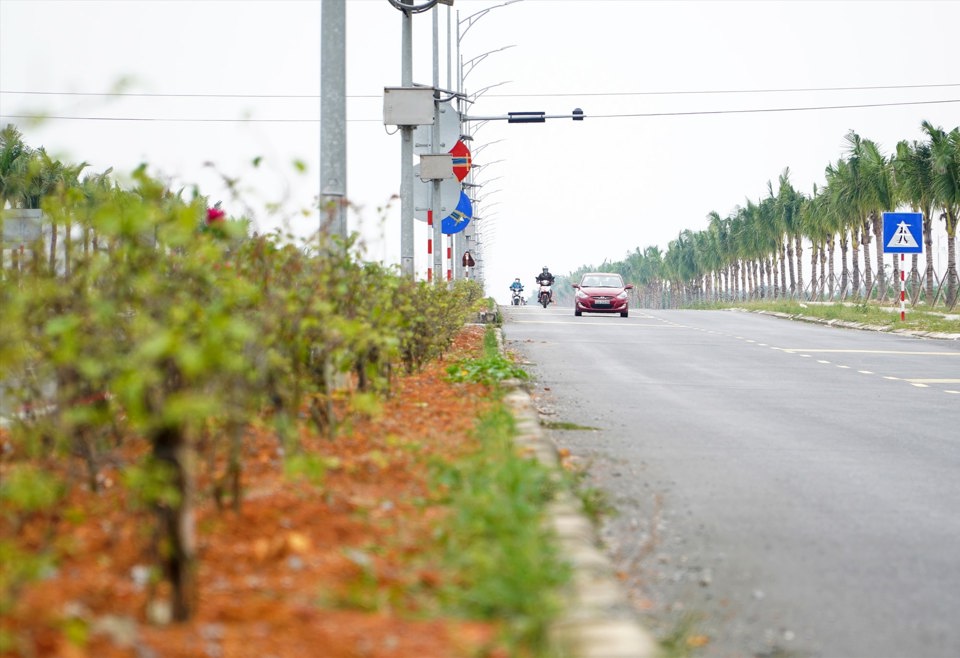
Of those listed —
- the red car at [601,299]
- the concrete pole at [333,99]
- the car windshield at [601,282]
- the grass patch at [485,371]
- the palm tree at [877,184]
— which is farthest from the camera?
the palm tree at [877,184]

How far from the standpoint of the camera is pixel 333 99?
10898mm

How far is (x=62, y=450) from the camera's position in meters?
5.21

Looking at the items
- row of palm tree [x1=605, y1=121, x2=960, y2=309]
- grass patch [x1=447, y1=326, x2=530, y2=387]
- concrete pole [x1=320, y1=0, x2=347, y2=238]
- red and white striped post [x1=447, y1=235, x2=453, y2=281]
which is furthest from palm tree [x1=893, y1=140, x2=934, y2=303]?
concrete pole [x1=320, y1=0, x2=347, y2=238]

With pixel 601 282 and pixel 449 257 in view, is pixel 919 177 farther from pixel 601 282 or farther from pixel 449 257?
pixel 449 257

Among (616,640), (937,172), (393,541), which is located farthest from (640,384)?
(937,172)

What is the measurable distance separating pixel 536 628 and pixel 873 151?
6551cm

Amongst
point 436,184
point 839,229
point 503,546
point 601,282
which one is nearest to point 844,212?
point 839,229

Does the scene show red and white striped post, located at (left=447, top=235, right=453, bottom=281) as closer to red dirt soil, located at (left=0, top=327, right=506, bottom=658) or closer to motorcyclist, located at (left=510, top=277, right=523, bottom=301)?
red dirt soil, located at (left=0, top=327, right=506, bottom=658)

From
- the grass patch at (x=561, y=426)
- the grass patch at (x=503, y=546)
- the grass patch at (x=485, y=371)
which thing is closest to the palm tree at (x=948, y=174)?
the grass patch at (x=485, y=371)

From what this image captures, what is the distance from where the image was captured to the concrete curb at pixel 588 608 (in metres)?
3.79

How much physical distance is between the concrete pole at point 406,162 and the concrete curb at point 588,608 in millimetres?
13588

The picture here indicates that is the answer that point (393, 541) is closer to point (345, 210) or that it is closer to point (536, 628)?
point (536, 628)

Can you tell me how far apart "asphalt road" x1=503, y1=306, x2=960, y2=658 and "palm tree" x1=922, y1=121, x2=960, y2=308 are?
117 feet

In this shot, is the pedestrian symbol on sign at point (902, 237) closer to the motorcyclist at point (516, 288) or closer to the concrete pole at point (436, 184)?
the concrete pole at point (436, 184)
